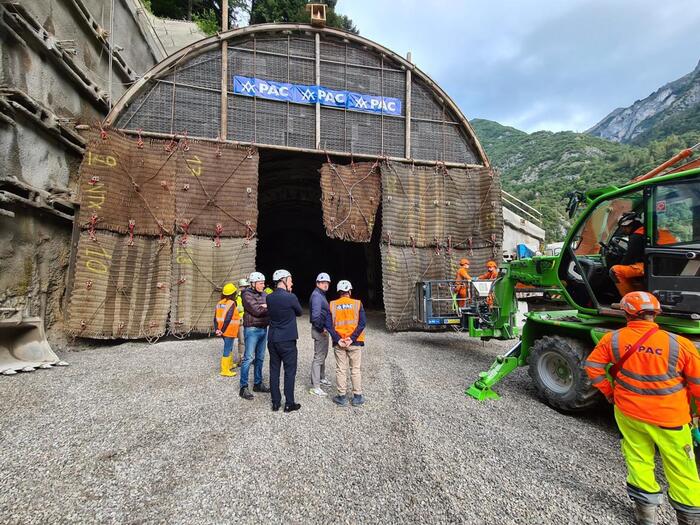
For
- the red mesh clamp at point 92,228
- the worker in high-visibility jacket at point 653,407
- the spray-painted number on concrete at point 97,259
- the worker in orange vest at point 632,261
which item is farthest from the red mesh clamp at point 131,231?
the worker in orange vest at point 632,261

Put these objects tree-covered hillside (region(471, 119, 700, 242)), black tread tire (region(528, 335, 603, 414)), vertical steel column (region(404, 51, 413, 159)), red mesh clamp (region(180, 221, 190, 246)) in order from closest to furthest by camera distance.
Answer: black tread tire (region(528, 335, 603, 414)), red mesh clamp (region(180, 221, 190, 246)), vertical steel column (region(404, 51, 413, 159)), tree-covered hillside (region(471, 119, 700, 242))

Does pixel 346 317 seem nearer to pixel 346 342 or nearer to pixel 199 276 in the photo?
pixel 346 342

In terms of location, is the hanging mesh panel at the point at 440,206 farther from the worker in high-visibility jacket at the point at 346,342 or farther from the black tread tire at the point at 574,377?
the black tread tire at the point at 574,377

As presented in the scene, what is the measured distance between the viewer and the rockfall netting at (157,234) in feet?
24.8

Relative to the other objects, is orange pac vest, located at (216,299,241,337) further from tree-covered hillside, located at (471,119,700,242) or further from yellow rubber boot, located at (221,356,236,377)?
tree-covered hillside, located at (471,119,700,242)

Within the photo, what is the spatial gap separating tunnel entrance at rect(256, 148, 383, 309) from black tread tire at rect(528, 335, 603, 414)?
7726 millimetres

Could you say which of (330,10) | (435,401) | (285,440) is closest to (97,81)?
(285,440)

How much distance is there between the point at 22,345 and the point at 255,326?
444 centimetres

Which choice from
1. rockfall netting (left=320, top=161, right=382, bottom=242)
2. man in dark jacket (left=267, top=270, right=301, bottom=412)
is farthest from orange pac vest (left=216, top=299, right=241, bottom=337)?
rockfall netting (left=320, top=161, right=382, bottom=242)

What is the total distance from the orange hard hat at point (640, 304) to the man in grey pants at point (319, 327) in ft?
11.4

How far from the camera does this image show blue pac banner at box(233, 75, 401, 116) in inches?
367

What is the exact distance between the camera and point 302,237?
2077 cm

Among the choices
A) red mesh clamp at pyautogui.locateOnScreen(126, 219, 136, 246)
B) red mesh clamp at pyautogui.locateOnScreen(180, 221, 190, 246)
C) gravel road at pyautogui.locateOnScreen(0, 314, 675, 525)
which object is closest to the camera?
gravel road at pyautogui.locateOnScreen(0, 314, 675, 525)

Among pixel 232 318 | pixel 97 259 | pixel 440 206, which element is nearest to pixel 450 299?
pixel 440 206
